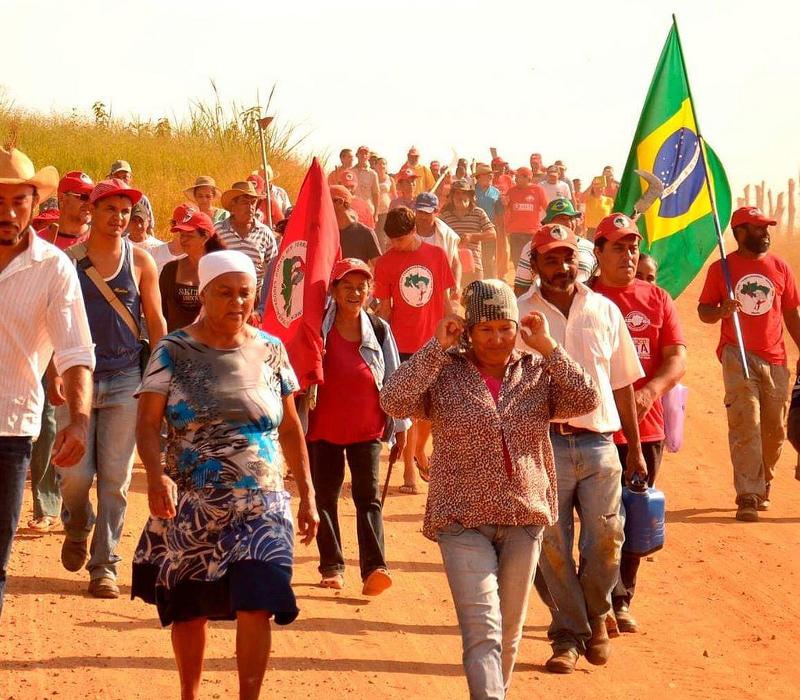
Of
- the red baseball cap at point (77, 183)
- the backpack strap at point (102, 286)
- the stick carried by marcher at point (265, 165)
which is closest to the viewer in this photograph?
the backpack strap at point (102, 286)

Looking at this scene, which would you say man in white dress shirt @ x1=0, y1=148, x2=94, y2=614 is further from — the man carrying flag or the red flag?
the man carrying flag

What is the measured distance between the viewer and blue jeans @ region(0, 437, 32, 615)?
6258 millimetres

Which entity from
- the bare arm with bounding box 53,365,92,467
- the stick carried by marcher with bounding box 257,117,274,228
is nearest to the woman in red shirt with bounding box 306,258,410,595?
the bare arm with bounding box 53,365,92,467

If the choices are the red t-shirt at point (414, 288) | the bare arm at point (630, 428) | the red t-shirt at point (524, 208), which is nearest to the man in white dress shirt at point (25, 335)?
the bare arm at point (630, 428)

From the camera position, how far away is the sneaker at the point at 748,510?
12.6 m

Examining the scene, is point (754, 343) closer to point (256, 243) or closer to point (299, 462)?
point (256, 243)

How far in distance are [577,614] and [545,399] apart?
165 cm

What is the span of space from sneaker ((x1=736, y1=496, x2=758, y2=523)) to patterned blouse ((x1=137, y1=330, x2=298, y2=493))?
277 inches

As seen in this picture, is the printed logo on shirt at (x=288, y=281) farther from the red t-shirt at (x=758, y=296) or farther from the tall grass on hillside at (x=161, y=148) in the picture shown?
the tall grass on hillside at (x=161, y=148)

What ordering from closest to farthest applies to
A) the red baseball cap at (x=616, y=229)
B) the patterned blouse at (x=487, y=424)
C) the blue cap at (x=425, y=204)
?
the patterned blouse at (x=487, y=424) < the red baseball cap at (x=616, y=229) < the blue cap at (x=425, y=204)

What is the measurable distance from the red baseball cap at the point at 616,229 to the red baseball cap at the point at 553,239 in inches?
30.4

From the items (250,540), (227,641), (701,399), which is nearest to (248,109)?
(701,399)

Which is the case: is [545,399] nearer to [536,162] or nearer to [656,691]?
[656,691]

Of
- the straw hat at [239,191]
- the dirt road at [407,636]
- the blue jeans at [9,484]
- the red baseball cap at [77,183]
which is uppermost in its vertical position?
the straw hat at [239,191]
